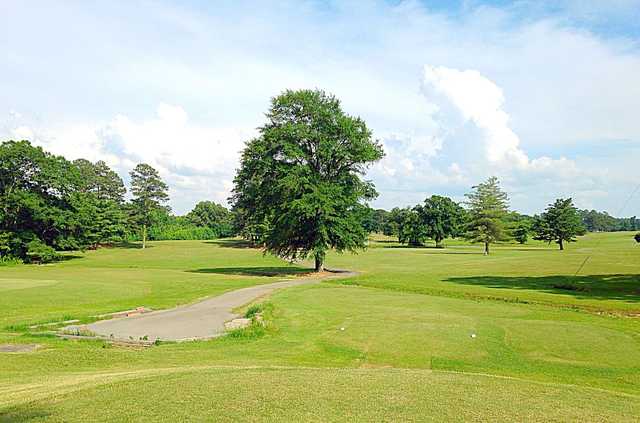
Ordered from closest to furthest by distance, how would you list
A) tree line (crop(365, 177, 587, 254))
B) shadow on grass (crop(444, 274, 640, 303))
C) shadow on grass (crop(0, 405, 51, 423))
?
shadow on grass (crop(0, 405, 51, 423)), shadow on grass (crop(444, 274, 640, 303)), tree line (crop(365, 177, 587, 254))

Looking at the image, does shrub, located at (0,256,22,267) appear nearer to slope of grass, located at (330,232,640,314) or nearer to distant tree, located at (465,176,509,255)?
slope of grass, located at (330,232,640,314)

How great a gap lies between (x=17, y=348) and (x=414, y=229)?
11408 cm

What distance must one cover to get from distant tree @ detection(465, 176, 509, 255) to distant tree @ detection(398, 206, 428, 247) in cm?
2943

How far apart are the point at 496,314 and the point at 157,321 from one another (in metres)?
14.3

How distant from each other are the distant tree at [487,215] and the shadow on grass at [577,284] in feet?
164

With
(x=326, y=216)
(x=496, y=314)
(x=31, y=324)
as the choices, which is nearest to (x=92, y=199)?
(x=326, y=216)

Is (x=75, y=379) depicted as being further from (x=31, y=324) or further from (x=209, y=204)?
(x=209, y=204)

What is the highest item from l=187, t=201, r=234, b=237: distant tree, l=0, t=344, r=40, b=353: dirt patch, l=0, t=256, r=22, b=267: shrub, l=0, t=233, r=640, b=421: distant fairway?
l=187, t=201, r=234, b=237: distant tree

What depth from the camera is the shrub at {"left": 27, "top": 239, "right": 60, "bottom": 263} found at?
66.6 m

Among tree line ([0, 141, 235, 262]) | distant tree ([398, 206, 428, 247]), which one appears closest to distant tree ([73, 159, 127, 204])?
tree line ([0, 141, 235, 262])

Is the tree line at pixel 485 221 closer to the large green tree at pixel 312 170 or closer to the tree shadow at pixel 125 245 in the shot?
the large green tree at pixel 312 170

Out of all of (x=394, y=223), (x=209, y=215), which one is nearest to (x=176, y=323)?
(x=394, y=223)

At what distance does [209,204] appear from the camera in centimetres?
17962

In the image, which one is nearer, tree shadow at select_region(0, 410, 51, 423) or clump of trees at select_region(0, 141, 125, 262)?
tree shadow at select_region(0, 410, 51, 423)
